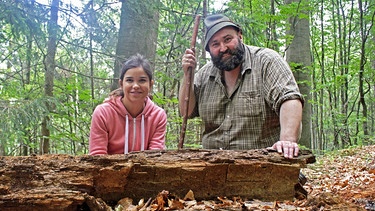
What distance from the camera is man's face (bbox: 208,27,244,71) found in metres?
3.90

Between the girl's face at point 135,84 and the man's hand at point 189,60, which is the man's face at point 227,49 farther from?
the girl's face at point 135,84

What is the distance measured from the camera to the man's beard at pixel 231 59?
12.8 ft

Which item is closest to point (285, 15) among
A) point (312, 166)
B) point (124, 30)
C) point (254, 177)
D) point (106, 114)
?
point (312, 166)

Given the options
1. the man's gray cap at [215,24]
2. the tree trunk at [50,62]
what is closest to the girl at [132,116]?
the man's gray cap at [215,24]

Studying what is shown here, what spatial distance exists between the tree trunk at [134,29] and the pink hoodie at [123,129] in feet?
5.78

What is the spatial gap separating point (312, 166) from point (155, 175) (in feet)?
18.3

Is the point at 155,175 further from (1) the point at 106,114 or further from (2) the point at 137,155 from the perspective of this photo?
(1) the point at 106,114

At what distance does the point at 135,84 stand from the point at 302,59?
213 inches

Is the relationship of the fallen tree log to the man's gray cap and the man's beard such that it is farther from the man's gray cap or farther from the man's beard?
the man's gray cap

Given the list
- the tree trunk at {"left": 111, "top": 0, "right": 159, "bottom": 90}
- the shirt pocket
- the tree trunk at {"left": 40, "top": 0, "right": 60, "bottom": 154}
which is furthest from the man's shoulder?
the tree trunk at {"left": 40, "top": 0, "right": 60, "bottom": 154}

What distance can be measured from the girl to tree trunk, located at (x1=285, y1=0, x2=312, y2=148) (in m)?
4.76

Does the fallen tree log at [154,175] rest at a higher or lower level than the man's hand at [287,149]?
lower

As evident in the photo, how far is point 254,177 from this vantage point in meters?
2.31

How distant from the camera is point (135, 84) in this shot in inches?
150
